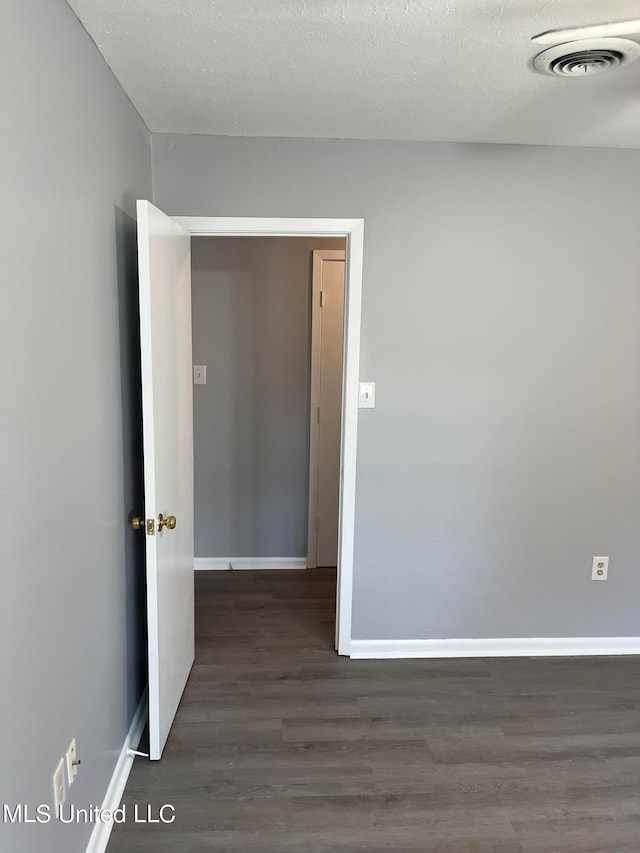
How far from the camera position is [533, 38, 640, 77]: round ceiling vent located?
149 centimetres

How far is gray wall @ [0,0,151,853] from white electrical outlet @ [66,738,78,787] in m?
0.04

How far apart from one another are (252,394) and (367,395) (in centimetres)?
121

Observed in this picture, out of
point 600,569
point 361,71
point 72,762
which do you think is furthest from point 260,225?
point 600,569

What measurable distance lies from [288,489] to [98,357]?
84.2 inches

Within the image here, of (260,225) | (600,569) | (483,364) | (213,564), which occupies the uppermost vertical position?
(260,225)

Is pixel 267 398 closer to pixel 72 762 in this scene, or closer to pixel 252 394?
pixel 252 394

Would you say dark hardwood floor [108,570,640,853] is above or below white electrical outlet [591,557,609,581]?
below

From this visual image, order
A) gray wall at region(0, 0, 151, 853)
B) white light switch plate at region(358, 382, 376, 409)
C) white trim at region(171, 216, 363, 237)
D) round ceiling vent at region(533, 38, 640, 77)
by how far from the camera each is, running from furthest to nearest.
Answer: white light switch plate at region(358, 382, 376, 409), white trim at region(171, 216, 363, 237), round ceiling vent at region(533, 38, 640, 77), gray wall at region(0, 0, 151, 853)

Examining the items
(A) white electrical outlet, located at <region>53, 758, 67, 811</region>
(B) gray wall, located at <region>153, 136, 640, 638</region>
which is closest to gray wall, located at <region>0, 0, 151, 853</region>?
(A) white electrical outlet, located at <region>53, 758, 67, 811</region>

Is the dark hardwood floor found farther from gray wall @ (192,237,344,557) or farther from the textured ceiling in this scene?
the textured ceiling

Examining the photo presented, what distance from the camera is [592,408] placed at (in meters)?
2.60

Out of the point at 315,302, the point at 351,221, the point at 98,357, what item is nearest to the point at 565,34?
the point at 351,221

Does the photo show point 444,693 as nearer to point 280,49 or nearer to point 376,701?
point 376,701

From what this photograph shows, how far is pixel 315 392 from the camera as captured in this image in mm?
3559
